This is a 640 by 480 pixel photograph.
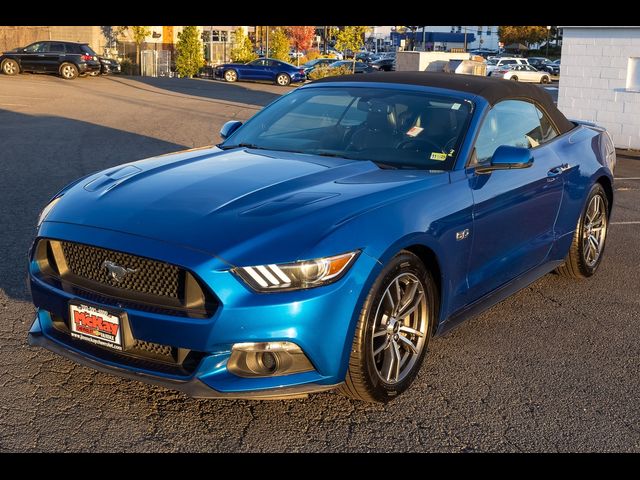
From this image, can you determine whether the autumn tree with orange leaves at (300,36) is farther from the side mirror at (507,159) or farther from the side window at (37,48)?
the side mirror at (507,159)

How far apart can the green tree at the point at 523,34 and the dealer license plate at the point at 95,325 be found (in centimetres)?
8847

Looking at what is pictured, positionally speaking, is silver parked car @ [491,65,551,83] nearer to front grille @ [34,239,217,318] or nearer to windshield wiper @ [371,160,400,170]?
windshield wiper @ [371,160,400,170]

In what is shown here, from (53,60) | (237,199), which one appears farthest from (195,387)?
(53,60)

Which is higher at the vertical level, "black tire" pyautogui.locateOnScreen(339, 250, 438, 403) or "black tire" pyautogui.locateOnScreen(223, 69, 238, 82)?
"black tire" pyautogui.locateOnScreen(339, 250, 438, 403)

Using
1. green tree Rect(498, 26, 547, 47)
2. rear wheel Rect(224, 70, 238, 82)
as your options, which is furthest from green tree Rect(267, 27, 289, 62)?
green tree Rect(498, 26, 547, 47)

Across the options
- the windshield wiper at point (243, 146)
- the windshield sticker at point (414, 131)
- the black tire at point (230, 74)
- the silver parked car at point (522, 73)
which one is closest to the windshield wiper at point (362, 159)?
the windshield sticker at point (414, 131)

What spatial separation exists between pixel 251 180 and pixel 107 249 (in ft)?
3.06

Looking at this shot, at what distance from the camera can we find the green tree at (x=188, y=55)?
153 feet

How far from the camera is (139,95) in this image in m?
27.2

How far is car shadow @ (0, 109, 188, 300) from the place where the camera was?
677 centimetres

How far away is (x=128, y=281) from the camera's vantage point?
3.74m

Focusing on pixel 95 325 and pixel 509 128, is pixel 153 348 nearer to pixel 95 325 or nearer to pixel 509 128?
pixel 95 325

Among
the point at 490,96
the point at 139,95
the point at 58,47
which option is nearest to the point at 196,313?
the point at 490,96
